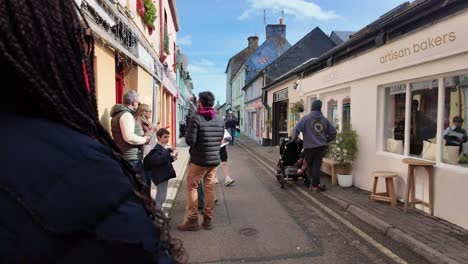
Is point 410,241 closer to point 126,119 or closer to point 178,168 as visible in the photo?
point 126,119

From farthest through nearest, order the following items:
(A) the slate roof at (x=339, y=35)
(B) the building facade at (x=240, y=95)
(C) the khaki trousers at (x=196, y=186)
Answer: (B) the building facade at (x=240, y=95)
(A) the slate roof at (x=339, y=35)
(C) the khaki trousers at (x=196, y=186)

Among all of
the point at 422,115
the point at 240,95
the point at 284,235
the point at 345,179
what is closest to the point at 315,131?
the point at 345,179

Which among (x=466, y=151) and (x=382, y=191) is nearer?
(x=466, y=151)

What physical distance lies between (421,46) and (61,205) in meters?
6.43

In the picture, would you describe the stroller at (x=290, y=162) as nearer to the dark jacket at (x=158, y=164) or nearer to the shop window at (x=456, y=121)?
the shop window at (x=456, y=121)

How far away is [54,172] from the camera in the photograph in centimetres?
82

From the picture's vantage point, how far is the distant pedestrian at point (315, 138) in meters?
7.82

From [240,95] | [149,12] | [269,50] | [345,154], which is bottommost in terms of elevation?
[345,154]

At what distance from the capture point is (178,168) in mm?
11516

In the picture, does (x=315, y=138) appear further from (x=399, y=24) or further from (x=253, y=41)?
(x=253, y=41)

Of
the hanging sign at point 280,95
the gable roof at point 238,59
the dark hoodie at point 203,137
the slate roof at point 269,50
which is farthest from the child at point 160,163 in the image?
the gable roof at point 238,59

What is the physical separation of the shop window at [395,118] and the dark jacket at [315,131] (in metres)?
1.12

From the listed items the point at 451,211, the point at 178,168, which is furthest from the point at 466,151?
the point at 178,168

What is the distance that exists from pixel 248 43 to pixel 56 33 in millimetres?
49807
